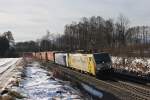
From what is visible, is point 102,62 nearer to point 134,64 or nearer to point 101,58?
point 101,58

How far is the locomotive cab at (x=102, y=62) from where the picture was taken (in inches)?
1257

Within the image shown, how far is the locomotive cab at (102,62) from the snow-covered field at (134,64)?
4033mm

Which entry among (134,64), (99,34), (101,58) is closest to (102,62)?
(101,58)

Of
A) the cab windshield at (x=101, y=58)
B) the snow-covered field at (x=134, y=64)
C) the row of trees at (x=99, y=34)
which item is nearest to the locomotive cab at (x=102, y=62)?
the cab windshield at (x=101, y=58)

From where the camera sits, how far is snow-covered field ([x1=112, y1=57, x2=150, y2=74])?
1387 inches

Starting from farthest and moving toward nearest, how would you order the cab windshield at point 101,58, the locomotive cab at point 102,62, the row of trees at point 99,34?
the row of trees at point 99,34 → the cab windshield at point 101,58 → the locomotive cab at point 102,62

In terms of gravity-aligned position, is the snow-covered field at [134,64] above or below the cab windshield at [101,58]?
below

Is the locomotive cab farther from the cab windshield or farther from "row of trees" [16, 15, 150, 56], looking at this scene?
"row of trees" [16, 15, 150, 56]

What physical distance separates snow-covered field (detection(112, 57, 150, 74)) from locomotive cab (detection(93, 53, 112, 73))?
13.2 feet

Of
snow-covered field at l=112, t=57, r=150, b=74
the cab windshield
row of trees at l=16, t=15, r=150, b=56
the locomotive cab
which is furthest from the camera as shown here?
row of trees at l=16, t=15, r=150, b=56

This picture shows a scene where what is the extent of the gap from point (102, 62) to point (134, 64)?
25.4 ft

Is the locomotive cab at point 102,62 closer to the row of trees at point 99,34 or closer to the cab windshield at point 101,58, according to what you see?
the cab windshield at point 101,58

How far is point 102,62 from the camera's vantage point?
107 feet

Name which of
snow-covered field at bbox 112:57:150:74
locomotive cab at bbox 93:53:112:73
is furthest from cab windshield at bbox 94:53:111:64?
snow-covered field at bbox 112:57:150:74
